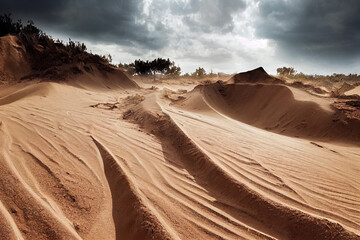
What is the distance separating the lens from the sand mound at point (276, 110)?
18.0 feet

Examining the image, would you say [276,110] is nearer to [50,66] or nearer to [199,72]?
[50,66]

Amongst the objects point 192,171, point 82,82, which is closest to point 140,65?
point 82,82

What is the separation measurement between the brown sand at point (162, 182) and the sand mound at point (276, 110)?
2.62ft

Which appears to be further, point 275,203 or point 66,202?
point 275,203

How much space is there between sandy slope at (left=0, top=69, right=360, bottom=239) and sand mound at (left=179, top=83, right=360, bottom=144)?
4.24 feet

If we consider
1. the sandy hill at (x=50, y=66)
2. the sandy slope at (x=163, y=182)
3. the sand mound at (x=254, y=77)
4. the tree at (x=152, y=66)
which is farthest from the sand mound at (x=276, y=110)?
the tree at (x=152, y=66)

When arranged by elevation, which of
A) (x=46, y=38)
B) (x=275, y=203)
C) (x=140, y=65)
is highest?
(x=140, y=65)

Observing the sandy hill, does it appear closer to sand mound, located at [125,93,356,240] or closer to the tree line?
sand mound, located at [125,93,356,240]

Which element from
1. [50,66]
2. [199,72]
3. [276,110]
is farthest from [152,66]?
[276,110]

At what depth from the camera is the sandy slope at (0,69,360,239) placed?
178 cm

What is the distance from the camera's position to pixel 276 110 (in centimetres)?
761

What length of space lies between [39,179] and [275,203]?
262cm

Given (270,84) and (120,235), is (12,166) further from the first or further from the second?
(270,84)

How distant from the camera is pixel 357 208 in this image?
220 cm
